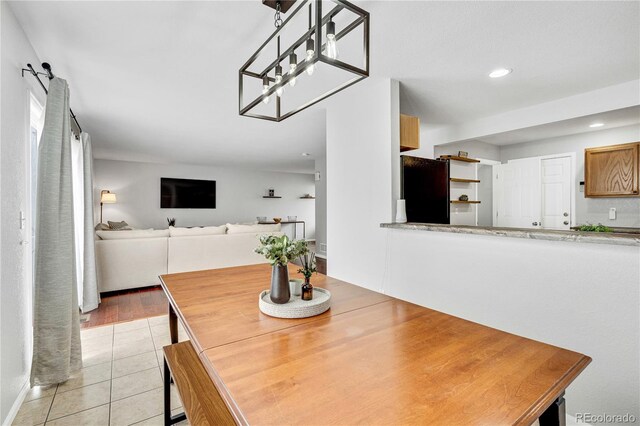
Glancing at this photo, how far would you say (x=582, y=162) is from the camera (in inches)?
163

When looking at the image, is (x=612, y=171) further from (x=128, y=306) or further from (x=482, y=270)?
(x=128, y=306)

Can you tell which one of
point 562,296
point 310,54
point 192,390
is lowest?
point 192,390

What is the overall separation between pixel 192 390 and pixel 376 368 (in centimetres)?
82

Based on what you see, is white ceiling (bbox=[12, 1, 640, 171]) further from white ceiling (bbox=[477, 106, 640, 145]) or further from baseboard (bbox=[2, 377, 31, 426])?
baseboard (bbox=[2, 377, 31, 426])

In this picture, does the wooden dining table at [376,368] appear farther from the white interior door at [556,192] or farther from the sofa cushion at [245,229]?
the white interior door at [556,192]

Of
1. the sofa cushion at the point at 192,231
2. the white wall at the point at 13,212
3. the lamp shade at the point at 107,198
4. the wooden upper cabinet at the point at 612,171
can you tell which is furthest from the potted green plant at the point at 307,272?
the lamp shade at the point at 107,198

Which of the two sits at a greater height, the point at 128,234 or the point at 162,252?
the point at 128,234

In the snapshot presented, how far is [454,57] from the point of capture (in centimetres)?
240

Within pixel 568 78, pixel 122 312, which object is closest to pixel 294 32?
pixel 568 78

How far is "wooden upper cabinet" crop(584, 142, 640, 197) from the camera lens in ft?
11.9

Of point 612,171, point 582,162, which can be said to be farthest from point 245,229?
point 612,171

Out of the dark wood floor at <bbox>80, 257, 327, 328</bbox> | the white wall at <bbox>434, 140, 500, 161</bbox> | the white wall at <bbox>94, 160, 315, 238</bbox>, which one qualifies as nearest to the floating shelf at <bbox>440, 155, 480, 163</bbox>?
the white wall at <bbox>434, 140, 500, 161</bbox>

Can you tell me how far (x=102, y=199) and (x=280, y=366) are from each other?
25.0ft

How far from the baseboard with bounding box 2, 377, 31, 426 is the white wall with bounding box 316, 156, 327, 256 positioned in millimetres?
5378
